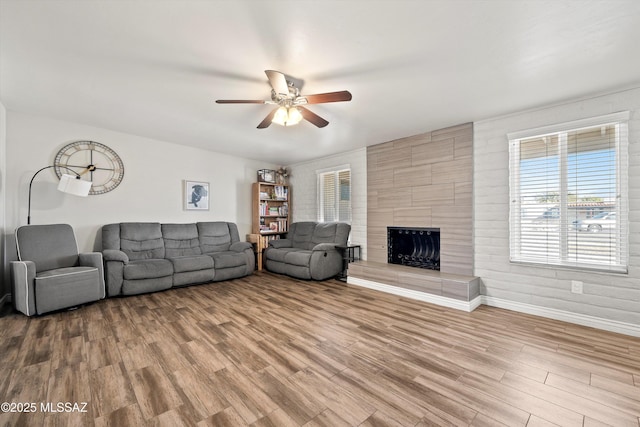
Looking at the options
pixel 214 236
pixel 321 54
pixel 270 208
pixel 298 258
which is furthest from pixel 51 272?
pixel 321 54

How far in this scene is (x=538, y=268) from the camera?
312 centimetres

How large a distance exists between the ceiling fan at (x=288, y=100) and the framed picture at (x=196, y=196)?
2865 mm

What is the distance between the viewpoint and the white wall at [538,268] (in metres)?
2.60

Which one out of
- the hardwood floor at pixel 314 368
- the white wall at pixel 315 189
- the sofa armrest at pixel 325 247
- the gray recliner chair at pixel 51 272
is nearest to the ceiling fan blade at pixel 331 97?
the hardwood floor at pixel 314 368

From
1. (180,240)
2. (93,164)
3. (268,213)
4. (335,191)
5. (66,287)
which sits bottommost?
(66,287)

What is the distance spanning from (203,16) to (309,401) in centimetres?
258

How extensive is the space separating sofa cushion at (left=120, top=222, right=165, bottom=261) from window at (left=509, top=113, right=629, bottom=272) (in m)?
5.25

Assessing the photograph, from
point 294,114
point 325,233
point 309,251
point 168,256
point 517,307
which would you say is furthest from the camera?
point 325,233

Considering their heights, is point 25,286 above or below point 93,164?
below

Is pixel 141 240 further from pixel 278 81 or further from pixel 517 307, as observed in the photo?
pixel 517 307

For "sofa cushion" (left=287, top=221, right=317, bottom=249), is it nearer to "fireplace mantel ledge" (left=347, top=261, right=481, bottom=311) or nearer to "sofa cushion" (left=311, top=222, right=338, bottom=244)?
"sofa cushion" (left=311, top=222, right=338, bottom=244)

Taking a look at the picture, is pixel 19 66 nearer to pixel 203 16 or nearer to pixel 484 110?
pixel 203 16

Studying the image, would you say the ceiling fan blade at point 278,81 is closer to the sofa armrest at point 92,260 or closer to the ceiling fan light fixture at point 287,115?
the ceiling fan light fixture at point 287,115

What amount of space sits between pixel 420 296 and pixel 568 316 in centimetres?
153
